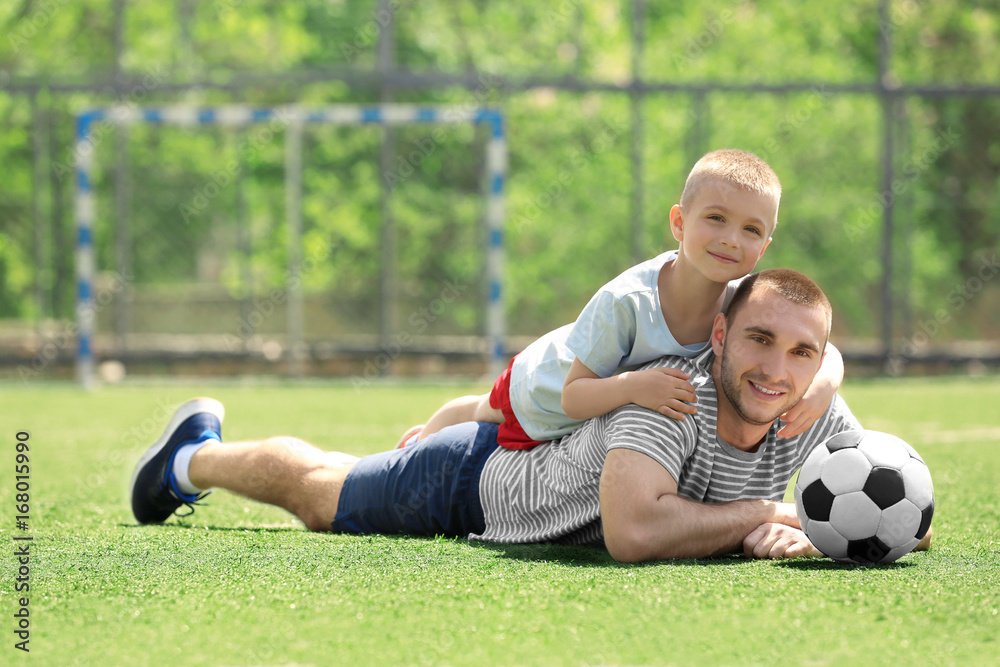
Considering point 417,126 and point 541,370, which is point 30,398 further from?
point 541,370

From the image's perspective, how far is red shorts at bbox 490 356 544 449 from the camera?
301cm

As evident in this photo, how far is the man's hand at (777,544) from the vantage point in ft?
8.79

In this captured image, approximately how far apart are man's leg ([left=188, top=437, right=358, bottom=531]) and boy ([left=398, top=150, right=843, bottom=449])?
0.77 meters

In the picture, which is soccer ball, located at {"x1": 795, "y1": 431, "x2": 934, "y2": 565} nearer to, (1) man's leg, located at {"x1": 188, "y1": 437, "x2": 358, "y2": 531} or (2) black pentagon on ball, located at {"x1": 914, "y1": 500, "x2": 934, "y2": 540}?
(2) black pentagon on ball, located at {"x1": 914, "y1": 500, "x2": 934, "y2": 540}

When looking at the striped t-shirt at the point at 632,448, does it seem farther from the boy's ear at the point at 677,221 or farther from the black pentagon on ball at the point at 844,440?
the boy's ear at the point at 677,221

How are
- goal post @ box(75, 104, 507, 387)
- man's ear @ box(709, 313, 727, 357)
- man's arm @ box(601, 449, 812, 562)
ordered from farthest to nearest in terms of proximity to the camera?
goal post @ box(75, 104, 507, 387)
man's ear @ box(709, 313, 727, 357)
man's arm @ box(601, 449, 812, 562)

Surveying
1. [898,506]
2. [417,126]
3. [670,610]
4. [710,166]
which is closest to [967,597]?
[898,506]

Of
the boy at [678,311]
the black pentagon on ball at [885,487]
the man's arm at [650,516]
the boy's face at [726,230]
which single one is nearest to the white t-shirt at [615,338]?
the boy at [678,311]

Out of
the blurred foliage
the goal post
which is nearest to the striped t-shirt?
the goal post

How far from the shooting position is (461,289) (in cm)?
982

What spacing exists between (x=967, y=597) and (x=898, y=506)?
1.26 ft

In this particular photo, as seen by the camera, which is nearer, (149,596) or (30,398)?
(149,596)

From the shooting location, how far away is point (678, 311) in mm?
2721

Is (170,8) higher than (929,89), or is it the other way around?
(170,8)
